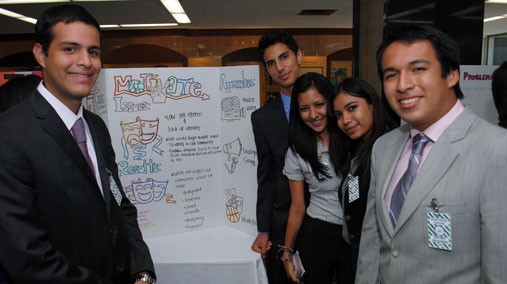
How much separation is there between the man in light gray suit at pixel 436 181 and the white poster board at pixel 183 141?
122cm

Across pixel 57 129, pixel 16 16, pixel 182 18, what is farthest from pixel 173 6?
pixel 57 129

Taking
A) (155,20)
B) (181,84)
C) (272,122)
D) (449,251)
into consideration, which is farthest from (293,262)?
(155,20)

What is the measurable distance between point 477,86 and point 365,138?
1.94 m

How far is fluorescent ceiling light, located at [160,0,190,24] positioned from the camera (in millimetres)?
5809

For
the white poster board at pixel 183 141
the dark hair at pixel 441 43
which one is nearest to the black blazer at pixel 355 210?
the dark hair at pixel 441 43

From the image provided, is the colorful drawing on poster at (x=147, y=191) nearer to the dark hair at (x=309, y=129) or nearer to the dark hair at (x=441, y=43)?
the dark hair at (x=309, y=129)

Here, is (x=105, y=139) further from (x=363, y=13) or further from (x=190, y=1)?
(x=190, y=1)

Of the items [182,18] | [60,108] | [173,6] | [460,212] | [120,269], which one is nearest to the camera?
[460,212]

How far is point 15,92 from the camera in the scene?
175cm

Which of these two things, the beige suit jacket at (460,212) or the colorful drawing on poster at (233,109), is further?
the colorful drawing on poster at (233,109)

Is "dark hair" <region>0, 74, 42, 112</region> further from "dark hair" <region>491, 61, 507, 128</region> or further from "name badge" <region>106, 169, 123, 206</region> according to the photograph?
"dark hair" <region>491, 61, 507, 128</region>

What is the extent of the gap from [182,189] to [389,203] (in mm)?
1527

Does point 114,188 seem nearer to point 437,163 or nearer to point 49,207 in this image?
point 49,207

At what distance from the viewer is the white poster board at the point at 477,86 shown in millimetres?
3053
